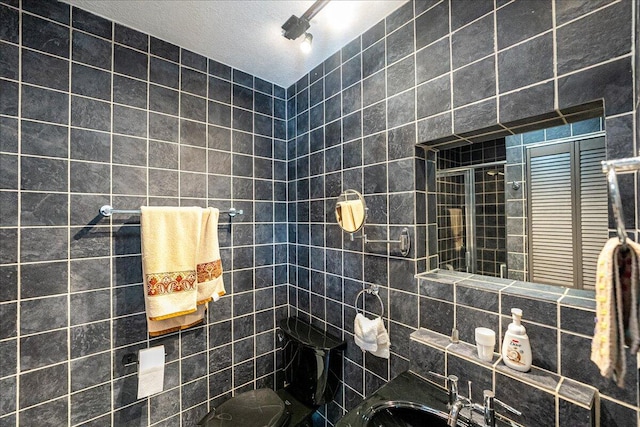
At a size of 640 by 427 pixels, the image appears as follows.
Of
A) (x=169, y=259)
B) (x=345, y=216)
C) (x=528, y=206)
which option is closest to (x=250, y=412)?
(x=169, y=259)

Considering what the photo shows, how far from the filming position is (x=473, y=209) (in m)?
1.58

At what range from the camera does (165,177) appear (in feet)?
4.81

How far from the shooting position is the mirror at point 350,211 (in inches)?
56.7

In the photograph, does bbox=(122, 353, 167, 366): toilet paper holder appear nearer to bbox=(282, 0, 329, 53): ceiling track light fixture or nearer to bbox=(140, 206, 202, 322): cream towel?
bbox=(140, 206, 202, 322): cream towel

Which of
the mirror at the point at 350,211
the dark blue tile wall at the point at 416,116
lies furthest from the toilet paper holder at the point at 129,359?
the mirror at the point at 350,211

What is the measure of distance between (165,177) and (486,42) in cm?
165

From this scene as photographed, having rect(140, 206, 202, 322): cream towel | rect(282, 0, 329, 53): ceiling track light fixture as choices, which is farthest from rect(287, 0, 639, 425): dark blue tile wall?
rect(140, 206, 202, 322): cream towel

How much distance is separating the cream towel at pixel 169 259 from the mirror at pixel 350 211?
0.80 m

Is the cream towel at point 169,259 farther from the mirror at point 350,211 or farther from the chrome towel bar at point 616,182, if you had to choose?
the chrome towel bar at point 616,182

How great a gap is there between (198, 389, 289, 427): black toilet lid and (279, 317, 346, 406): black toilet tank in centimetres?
16

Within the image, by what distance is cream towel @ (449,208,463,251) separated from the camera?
1532 millimetres

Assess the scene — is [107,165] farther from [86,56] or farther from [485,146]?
[485,146]

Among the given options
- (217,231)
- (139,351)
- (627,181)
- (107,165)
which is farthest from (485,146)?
(139,351)

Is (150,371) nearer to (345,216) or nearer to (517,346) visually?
(345,216)
